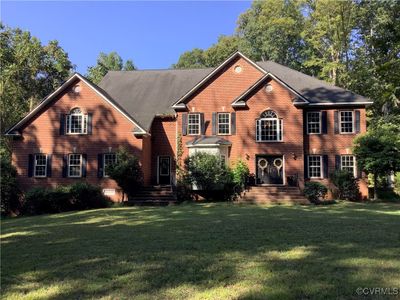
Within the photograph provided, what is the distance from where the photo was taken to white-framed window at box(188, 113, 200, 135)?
2473 cm

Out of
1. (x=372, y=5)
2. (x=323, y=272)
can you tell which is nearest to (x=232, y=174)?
(x=323, y=272)

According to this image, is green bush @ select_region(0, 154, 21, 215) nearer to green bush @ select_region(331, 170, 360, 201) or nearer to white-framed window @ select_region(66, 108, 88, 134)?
white-framed window @ select_region(66, 108, 88, 134)

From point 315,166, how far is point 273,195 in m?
4.54

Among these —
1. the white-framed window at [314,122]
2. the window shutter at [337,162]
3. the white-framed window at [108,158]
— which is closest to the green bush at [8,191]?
the white-framed window at [108,158]

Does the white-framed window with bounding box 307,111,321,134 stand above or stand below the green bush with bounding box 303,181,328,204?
above

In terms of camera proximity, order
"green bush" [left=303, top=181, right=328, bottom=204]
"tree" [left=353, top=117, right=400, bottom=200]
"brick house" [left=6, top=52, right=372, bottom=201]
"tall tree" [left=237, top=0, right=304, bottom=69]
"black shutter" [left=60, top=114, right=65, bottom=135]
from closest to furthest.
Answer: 1. "green bush" [left=303, top=181, right=328, bottom=204]
2. "tree" [left=353, top=117, right=400, bottom=200]
3. "brick house" [left=6, top=52, right=372, bottom=201]
4. "black shutter" [left=60, top=114, right=65, bottom=135]
5. "tall tree" [left=237, top=0, right=304, bottom=69]

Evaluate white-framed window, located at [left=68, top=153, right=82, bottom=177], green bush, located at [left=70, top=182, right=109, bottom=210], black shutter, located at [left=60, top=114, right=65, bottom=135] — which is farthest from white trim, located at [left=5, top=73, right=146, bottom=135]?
green bush, located at [left=70, top=182, right=109, bottom=210]

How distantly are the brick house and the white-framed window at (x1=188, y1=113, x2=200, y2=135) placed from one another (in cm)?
6

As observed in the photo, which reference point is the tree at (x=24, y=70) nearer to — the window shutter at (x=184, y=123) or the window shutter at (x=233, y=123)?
the window shutter at (x=184, y=123)

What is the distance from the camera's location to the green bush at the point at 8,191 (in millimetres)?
21562

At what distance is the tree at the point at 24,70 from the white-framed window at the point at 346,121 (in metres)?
25.1

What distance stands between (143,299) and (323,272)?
2.67 metres

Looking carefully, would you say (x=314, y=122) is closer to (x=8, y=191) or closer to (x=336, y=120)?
(x=336, y=120)

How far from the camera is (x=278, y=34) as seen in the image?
40.7 meters
